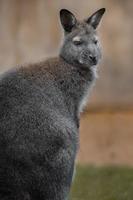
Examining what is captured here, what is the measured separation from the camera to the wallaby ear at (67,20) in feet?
28.9

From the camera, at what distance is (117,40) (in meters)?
17.0

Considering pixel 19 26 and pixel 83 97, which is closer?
pixel 83 97

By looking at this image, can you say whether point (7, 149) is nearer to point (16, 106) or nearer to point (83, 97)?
point (16, 106)

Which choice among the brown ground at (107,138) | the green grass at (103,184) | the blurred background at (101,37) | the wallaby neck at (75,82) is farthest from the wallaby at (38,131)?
the blurred background at (101,37)

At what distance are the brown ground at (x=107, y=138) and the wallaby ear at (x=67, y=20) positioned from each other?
552 centimetres

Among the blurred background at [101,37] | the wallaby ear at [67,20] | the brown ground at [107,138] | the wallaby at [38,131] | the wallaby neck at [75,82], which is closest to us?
the wallaby at [38,131]

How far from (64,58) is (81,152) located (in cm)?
644

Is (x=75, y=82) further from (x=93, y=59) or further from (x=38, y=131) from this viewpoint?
(x=38, y=131)

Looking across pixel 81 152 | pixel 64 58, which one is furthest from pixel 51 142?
pixel 81 152

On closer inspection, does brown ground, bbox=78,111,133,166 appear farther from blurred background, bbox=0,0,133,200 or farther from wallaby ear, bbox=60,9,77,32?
wallaby ear, bbox=60,9,77,32

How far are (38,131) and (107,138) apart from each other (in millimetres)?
7857

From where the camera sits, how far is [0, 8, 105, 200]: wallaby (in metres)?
7.73

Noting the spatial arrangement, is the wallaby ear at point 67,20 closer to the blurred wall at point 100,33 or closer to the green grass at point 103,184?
the green grass at point 103,184

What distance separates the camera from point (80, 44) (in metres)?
8.63
